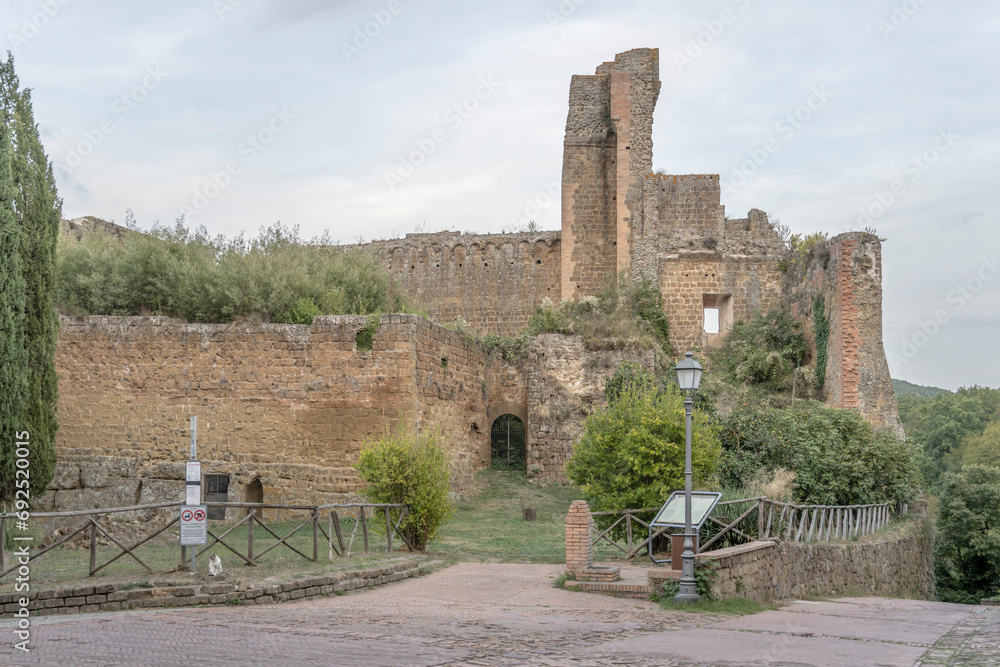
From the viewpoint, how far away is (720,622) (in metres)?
10.3

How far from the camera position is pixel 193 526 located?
34.6 ft

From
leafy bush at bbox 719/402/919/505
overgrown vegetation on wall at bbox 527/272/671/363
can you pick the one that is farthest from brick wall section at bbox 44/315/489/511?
leafy bush at bbox 719/402/919/505

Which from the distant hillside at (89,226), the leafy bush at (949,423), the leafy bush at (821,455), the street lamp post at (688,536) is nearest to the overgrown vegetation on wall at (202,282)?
the distant hillside at (89,226)

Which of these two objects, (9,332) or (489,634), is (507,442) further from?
(489,634)

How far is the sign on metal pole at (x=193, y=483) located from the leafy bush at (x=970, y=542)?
19.8 m

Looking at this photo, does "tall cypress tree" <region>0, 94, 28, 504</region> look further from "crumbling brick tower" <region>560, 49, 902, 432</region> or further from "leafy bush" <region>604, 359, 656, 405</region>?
"crumbling brick tower" <region>560, 49, 902, 432</region>

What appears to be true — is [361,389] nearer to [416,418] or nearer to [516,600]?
[416,418]

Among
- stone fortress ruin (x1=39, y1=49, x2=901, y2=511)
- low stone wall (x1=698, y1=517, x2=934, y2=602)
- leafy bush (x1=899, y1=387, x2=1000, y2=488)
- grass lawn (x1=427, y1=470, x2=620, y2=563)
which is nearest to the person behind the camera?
low stone wall (x1=698, y1=517, x2=934, y2=602)

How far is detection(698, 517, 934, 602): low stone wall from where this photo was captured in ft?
39.8

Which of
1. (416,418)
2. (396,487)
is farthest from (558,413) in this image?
(396,487)

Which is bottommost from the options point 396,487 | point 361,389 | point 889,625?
point 889,625

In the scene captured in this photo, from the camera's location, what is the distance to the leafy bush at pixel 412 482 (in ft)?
46.6

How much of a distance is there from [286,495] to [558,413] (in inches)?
274

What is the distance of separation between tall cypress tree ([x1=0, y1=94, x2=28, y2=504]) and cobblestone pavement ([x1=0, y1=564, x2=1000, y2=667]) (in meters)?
5.74
